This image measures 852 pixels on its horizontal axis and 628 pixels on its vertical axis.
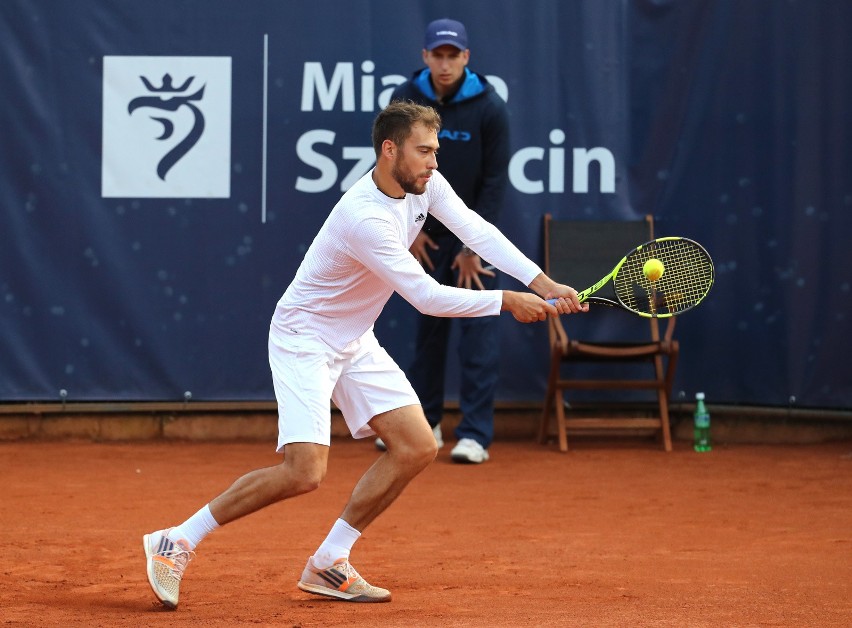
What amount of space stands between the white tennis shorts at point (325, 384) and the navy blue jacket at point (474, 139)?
8.46ft

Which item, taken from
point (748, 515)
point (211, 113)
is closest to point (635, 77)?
point (211, 113)

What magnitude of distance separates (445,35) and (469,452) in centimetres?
202

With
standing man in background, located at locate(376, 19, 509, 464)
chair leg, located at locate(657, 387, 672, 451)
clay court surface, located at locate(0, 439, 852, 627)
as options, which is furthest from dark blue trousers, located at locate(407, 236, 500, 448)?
chair leg, located at locate(657, 387, 672, 451)

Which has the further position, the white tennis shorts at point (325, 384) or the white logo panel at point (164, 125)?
the white logo panel at point (164, 125)

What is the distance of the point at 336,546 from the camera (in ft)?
13.6

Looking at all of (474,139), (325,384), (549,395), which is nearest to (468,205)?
(474,139)

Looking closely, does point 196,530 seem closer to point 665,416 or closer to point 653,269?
point 653,269

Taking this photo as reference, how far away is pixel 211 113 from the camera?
24.3ft

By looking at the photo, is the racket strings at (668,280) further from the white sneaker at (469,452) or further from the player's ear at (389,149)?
the white sneaker at (469,452)

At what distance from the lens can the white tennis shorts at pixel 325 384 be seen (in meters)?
4.07

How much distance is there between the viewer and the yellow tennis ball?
15.0 feet

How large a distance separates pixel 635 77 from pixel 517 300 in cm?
376

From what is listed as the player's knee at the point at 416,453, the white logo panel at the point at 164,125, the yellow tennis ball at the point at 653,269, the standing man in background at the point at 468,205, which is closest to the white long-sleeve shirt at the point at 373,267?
the player's knee at the point at 416,453

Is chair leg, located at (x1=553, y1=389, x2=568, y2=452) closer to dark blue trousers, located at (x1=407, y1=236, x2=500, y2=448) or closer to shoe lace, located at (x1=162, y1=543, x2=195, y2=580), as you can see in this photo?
dark blue trousers, located at (x1=407, y1=236, x2=500, y2=448)
